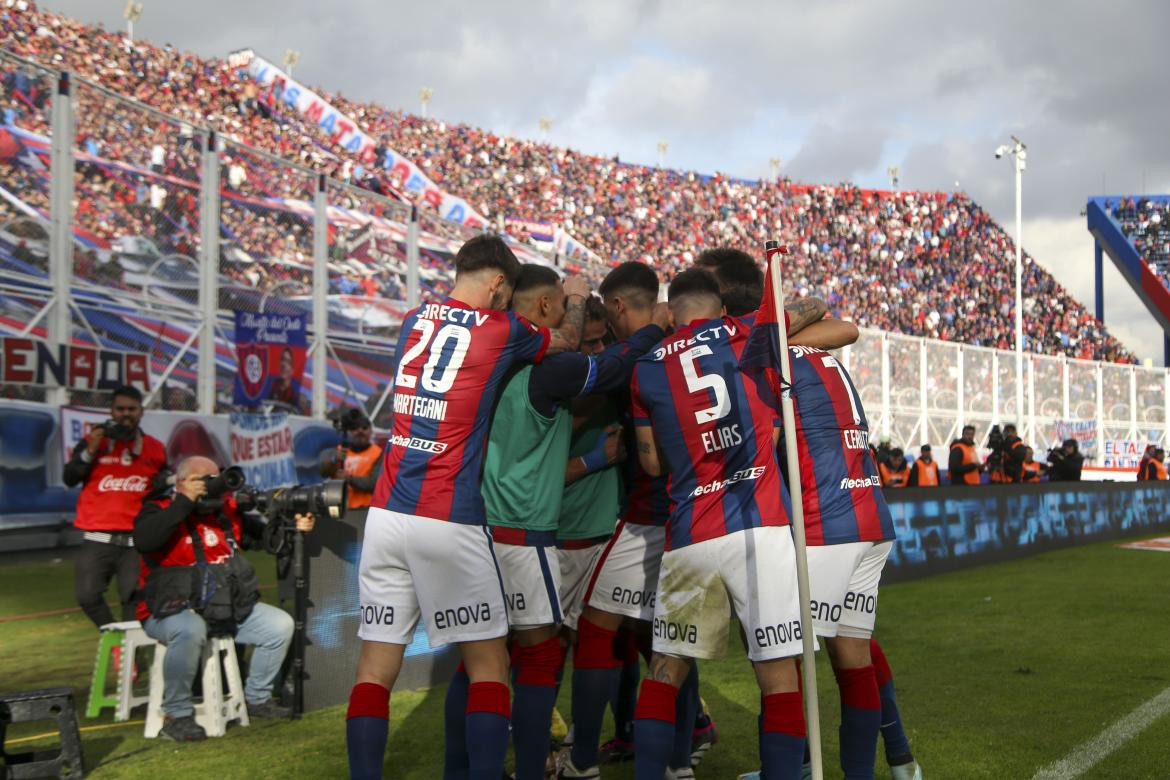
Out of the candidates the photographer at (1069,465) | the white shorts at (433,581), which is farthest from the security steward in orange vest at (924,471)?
the white shorts at (433,581)

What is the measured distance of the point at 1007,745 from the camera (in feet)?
16.9

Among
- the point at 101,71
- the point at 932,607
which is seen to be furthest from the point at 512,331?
the point at 101,71

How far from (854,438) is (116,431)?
5417 mm

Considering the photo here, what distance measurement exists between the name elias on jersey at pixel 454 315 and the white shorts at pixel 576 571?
51.0 inches

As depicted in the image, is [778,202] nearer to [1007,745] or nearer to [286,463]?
[286,463]

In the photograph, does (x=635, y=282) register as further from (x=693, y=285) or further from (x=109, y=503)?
(x=109, y=503)

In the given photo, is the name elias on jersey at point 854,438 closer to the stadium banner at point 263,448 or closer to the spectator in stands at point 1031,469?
the stadium banner at point 263,448

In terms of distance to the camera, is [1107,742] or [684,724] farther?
[1107,742]

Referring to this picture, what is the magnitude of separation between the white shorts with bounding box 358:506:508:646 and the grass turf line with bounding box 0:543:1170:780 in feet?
4.72

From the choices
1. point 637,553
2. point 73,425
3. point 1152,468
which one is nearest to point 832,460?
point 637,553

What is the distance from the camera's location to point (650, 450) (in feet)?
13.0

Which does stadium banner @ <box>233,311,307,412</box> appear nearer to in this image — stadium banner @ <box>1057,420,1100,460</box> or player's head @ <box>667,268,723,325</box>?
player's head @ <box>667,268,723,325</box>

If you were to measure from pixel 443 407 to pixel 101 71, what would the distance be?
34318 millimetres

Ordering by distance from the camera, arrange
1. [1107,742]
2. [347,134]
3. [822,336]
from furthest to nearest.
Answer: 1. [347,134]
2. [1107,742]
3. [822,336]
